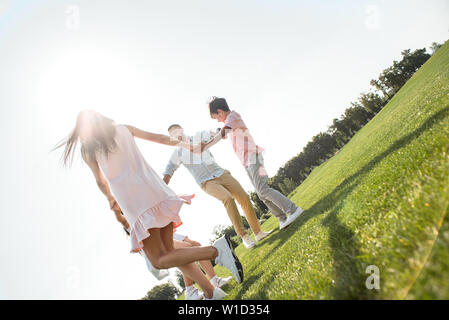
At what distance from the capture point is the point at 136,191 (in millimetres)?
3359

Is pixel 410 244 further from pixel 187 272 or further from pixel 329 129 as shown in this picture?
pixel 329 129

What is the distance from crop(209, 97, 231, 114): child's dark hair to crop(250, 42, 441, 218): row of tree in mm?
50262

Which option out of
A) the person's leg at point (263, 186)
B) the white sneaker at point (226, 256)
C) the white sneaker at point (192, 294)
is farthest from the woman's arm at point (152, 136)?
the person's leg at point (263, 186)

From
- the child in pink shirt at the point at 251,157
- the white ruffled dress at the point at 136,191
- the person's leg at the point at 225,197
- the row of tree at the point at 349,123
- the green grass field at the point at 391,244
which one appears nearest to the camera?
the green grass field at the point at 391,244

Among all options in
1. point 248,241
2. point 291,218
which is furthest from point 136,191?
point 248,241

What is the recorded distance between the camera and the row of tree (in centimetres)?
6625

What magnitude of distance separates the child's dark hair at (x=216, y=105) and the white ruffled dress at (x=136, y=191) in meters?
3.40

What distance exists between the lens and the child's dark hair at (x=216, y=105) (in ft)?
21.9

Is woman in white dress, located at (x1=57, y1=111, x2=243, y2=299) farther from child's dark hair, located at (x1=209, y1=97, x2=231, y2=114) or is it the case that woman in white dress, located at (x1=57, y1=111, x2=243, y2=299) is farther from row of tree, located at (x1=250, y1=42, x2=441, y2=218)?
row of tree, located at (x1=250, y1=42, x2=441, y2=218)

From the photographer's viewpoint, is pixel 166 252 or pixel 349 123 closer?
pixel 166 252

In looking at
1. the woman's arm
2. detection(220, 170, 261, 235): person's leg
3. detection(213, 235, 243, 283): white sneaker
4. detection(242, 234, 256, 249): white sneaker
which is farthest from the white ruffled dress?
detection(242, 234, 256, 249): white sneaker

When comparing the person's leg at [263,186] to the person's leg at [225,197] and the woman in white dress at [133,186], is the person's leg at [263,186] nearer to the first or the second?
the person's leg at [225,197]

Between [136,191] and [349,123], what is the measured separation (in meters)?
80.8

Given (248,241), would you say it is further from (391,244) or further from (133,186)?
(391,244)
